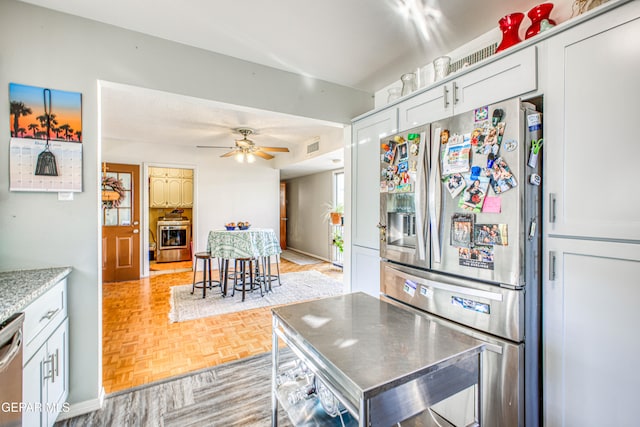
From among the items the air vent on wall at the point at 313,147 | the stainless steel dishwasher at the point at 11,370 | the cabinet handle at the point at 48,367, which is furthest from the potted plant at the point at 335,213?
the stainless steel dishwasher at the point at 11,370

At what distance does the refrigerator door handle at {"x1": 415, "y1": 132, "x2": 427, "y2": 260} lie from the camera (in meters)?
1.79

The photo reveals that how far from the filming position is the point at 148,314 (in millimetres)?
3723

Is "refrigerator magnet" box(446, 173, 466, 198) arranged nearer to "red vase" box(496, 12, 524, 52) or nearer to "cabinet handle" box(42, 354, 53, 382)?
"red vase" box(496, 12, 524, 52)

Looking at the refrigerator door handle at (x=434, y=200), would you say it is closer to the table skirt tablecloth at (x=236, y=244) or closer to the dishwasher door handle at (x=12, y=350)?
the dishwasher door handle at (x=12, y=350)

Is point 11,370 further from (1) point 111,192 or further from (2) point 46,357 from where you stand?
(1) point 111,192

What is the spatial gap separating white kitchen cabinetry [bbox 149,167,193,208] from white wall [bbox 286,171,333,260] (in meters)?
2.98

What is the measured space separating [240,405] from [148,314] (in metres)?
2.38

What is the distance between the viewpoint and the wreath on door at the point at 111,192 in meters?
5.17

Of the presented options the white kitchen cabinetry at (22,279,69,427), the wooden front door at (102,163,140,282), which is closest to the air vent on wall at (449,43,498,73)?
the white kitchen cabinetry at (22,279,69,427)

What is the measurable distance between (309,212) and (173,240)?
3.53 meters

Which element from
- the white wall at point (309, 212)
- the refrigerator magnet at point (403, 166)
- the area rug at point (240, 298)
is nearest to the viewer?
the refrigerator magnet at point (403, 166)

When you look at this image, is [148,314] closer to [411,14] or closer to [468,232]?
[468,232]

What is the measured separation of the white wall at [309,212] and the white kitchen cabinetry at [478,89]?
4793 millimetres

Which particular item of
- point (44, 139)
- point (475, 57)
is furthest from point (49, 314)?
point (475, 57)
